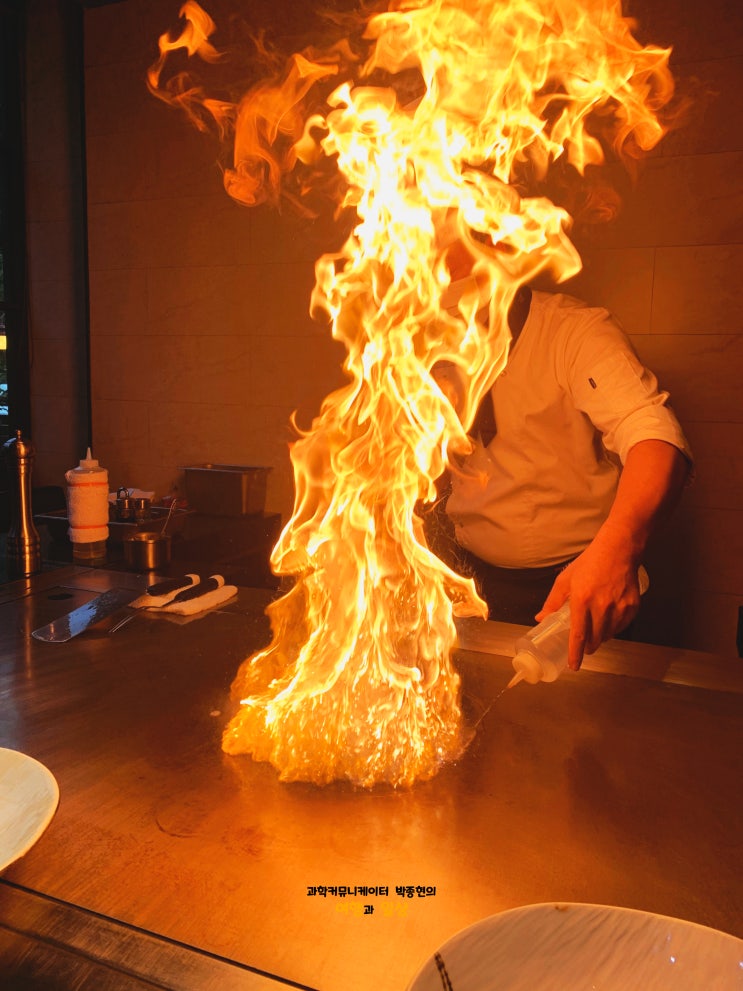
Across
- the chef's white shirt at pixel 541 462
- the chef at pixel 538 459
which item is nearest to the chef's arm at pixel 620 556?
the chef at pixel 538 459

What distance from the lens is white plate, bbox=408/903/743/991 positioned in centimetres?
92

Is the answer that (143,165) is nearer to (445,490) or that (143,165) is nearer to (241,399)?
(241,399)

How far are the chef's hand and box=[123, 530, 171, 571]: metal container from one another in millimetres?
1567

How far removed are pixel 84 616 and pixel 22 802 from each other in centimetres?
105

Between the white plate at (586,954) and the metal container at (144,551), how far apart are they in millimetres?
2073

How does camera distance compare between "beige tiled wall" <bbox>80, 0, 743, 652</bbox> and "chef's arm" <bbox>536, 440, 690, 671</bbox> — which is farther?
"beige tiled wall" <bbox>80, 0, 743, 652</bbox>

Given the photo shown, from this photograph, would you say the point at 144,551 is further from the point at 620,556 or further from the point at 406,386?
the point at 620,556

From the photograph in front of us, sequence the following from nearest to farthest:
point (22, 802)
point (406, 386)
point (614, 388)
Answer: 1. point (22, 802)
2. point (406, 386)
3. point (614, 388)

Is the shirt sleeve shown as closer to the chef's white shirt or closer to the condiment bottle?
the chef's white shirt

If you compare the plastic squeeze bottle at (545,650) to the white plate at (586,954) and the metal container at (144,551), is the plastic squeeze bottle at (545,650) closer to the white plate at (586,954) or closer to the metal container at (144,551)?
the white plate at (586,954)

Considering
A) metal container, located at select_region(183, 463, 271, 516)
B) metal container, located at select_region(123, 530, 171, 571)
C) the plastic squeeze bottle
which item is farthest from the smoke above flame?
metal container, located at select_region(183, 463, 271, 516)

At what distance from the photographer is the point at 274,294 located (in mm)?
4266

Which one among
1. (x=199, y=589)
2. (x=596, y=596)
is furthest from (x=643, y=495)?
(x=199, y=589)

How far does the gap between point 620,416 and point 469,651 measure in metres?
0.83
